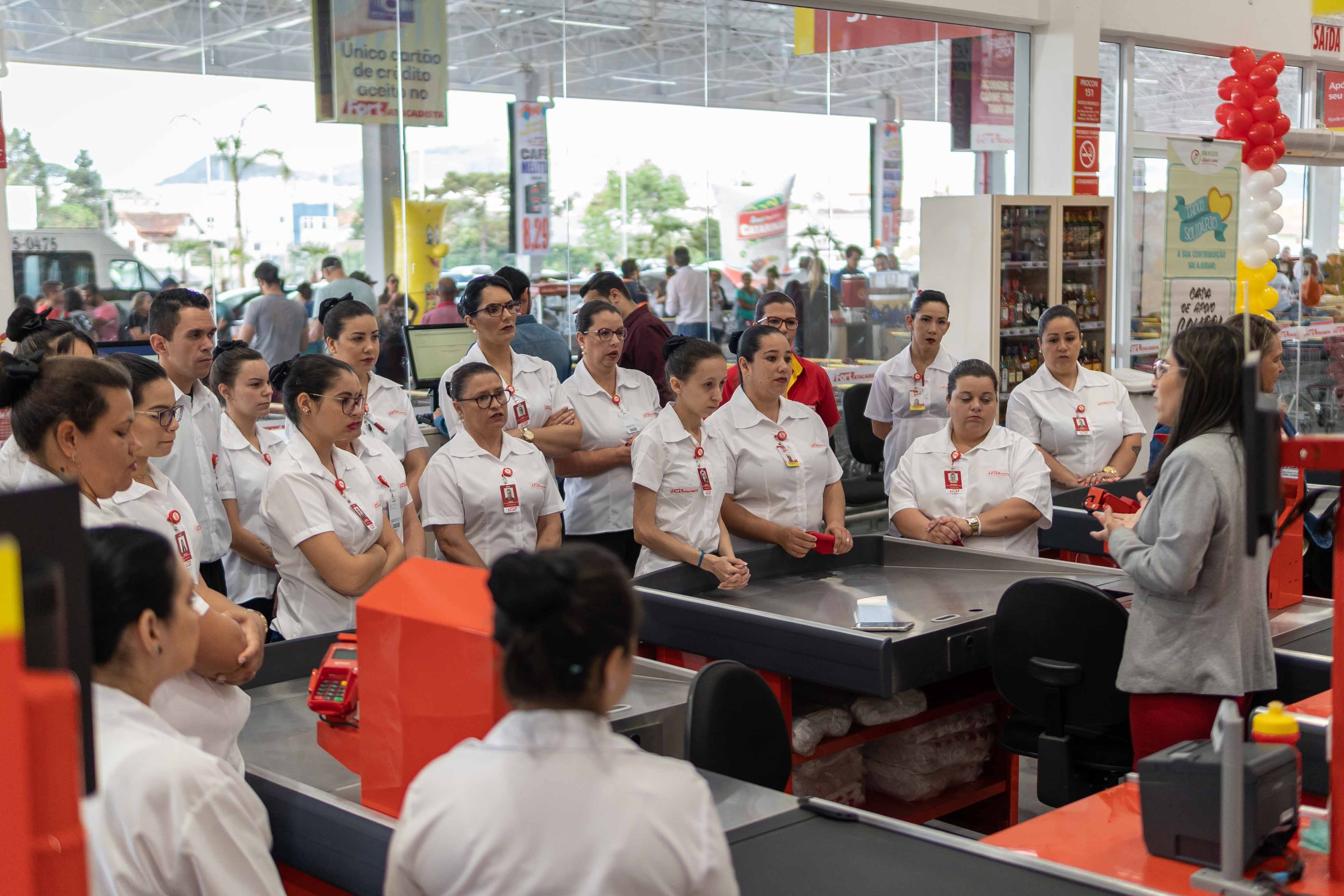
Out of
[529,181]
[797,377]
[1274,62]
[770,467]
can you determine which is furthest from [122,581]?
[1274,62]

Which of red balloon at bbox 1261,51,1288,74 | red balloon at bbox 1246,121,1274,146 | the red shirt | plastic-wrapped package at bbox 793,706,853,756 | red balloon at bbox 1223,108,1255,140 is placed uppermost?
red balloon at bbox 1261,51,1288,74

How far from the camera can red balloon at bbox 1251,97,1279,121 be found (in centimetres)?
726

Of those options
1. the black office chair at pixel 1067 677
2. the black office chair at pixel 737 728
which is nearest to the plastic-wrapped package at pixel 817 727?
the black office chair at pixel 1067 677

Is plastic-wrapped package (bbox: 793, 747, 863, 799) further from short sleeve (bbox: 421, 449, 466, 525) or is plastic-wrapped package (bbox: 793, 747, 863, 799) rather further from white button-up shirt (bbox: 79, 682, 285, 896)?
white button-up shirt (bbox: 79, 682, 285, 896)

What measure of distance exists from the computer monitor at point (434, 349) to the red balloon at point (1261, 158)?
188 inches

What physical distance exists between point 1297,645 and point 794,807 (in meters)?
1.61

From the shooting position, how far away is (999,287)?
24.8 ft

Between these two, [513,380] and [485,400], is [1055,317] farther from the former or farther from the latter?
[485,400]

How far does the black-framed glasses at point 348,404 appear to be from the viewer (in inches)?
128

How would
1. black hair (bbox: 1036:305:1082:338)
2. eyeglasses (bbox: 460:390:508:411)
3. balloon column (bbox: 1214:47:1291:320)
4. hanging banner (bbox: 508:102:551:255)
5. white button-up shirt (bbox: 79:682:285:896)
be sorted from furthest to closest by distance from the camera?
hanging banner (bbox: 508:102:551:255)
balloon column (bbox: 1214:47:1291:320)
black hair (bbox: 1036:305:1082:338)
eyeglasses (bbox: 460:390:508:411)
white button-up shirt (bbox: 79:682:285:896)

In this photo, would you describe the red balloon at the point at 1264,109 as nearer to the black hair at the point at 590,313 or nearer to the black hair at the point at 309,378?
the black hair at the point at 590,313

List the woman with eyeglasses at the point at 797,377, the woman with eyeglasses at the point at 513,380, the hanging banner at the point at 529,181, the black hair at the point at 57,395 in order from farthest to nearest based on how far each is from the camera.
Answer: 1. the hanging banner at the point at 529,181
2. the woman with eyeglasses at the point at 797,377
3. the woman with eyeglasses at the point at 513,380
4. the black hair at the point at 57,395

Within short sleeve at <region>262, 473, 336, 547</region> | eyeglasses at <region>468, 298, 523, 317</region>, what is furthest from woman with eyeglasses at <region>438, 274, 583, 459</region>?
short sleeve at <region>262, 473, 336, 547</region>

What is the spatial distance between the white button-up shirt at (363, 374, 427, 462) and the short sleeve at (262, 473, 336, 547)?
130cm
